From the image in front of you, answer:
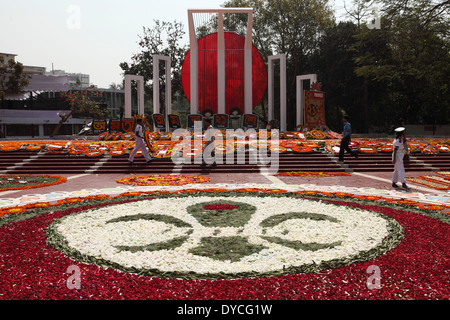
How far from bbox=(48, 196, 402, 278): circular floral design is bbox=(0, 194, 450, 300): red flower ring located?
187mm

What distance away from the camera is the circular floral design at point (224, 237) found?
3.90 metres

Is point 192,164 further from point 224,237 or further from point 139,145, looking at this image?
point 224,237

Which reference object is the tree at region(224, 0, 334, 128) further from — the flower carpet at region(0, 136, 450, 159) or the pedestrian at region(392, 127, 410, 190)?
the pedestrian at region(392, 127, 410, 190)

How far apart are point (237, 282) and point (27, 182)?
922 cm

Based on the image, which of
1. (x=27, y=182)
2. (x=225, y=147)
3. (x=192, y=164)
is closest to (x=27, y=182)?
(x=27, y=182)

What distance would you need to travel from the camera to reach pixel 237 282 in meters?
3.45

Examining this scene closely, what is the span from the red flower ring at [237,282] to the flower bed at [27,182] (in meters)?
6.08

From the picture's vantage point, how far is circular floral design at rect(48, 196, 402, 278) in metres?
3.90

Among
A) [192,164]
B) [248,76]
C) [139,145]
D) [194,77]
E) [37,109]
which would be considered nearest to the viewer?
[139,145]

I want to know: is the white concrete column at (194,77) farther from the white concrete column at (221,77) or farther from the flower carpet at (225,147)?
the flower carpet at (225,147)

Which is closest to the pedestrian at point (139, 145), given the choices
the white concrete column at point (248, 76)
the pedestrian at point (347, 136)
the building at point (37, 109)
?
the pedestrian at point (347, 136)
